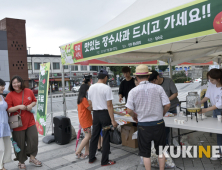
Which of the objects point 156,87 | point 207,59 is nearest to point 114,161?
point 156,87

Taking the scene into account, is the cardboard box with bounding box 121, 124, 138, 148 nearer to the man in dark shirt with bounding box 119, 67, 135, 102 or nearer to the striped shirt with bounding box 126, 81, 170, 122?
the man in dark shirt with bounding box 119, 67, 135, 102

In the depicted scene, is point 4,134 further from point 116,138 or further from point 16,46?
point 16,46

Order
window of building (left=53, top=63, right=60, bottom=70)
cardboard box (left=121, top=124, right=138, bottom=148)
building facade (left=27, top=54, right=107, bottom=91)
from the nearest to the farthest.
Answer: cardboard box (left=121, top=124, right=138, bottom=148), building facade (left=27, top=54, right=107, bottom=91), window of building (left=53, top=63, right=60, bottom=70)

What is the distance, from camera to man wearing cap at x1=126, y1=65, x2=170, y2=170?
230 cm

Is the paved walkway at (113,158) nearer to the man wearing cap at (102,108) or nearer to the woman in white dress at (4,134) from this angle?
the man wearing cap at (102,108)

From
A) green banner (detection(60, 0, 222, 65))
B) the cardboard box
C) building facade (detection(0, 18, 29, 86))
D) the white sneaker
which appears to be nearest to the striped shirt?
green banner (detection(60, 0, 222, 65))

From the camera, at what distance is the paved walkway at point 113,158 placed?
309cm

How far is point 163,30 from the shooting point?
265cm

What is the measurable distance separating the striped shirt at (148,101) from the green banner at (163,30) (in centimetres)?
77

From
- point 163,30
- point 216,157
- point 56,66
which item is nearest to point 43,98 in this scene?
point 163,30

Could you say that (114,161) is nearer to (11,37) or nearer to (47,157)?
(47,157)

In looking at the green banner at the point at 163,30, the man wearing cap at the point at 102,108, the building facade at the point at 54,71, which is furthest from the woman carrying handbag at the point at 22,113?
the building facade at the point at 54,71

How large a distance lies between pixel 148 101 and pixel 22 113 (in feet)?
7.38

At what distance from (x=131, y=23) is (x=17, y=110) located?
8.06 ft
